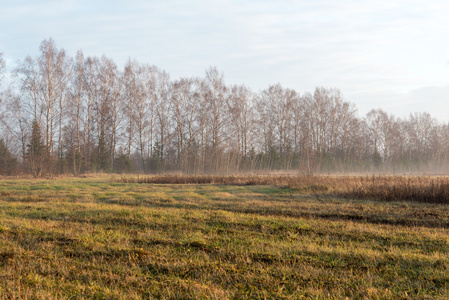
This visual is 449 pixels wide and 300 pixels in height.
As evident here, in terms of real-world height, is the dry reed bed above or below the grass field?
above

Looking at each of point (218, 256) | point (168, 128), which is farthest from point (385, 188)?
point (168, 128)

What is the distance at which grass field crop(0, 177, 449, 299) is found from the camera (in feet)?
12.6

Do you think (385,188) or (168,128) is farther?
(168,128)

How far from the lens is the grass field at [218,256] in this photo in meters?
3.84

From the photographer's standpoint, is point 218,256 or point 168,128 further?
point 168,128

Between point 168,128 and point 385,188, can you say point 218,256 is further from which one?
point 168,128

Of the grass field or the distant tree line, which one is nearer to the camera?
the grass field

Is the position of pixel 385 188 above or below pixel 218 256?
above

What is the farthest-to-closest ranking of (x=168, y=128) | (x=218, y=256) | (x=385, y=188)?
(x=168, y=128), (x=385, y=188), (x=218, y=256)

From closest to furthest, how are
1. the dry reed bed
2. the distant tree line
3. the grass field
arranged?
the grass field < the dry reed bed < the distant tree line

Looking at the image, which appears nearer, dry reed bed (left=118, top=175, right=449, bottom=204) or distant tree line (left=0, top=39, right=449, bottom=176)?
dry reed bed (left=118, top=175, right=449, bottom=204)

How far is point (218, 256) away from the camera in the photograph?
16.9 feet

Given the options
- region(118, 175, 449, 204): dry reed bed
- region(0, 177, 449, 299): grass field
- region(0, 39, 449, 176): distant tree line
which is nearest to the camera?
region(0, 177, 449, 299): grass field

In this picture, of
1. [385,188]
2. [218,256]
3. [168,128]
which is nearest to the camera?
[218,256]
